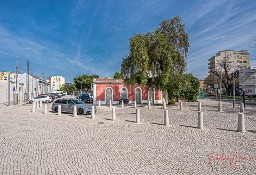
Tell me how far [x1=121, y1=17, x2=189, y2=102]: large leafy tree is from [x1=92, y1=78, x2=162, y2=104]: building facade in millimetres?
7741

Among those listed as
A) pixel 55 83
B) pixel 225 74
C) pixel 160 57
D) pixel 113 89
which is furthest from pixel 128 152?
pixel 55 83

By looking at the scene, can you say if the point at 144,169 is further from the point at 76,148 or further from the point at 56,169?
the point at 76,148

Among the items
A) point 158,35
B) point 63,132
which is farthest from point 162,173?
point 158,35

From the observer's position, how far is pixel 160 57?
22.2 meters

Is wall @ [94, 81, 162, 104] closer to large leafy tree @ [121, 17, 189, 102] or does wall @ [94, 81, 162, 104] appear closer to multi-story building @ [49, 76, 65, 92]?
large leafy tree @ [121, 17, 189, 102]

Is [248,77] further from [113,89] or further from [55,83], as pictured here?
[55,83]

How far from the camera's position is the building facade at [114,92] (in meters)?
32.1

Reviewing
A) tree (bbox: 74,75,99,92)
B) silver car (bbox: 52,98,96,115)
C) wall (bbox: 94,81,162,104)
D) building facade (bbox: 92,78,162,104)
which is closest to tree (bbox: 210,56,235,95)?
building facade (bbox: 92,78,162,104)

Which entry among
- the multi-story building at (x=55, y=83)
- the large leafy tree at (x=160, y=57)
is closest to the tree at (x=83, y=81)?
the multi-story building at (x=55, y=83)

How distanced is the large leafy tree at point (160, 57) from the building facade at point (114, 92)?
25.4 ft

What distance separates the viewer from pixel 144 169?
5000mm

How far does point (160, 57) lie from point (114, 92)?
42.0ft

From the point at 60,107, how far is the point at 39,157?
12.0m

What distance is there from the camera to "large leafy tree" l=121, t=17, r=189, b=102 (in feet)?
71.4
